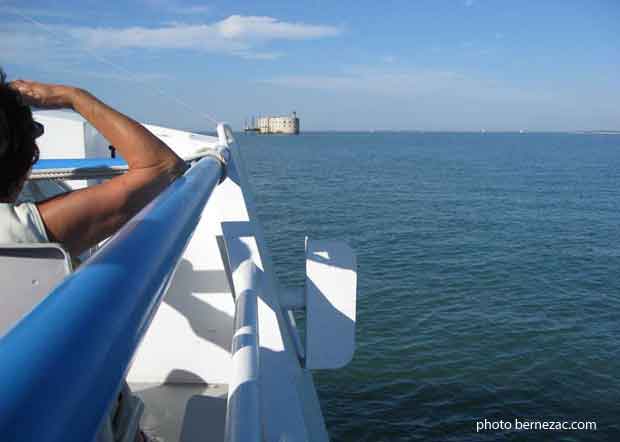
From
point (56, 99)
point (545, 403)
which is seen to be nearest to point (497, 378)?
point (545, 403)

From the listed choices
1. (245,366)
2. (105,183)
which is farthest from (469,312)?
(105,183)

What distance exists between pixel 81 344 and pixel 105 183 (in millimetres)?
963

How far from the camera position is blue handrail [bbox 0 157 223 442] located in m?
0.47

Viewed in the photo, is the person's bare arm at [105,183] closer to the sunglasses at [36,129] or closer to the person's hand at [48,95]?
the person's hand at [48,95]

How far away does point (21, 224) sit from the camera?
1312 mm

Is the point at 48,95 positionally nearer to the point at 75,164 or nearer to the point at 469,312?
the point at 75,164

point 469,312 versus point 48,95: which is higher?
point 48,95

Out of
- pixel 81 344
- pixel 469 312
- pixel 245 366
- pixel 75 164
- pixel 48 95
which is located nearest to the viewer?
pixel 81 344

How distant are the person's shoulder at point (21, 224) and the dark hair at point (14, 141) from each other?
7cm

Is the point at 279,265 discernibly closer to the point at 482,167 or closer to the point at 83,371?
the point at 83,371

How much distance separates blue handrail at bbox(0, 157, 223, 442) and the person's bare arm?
497 millimetres

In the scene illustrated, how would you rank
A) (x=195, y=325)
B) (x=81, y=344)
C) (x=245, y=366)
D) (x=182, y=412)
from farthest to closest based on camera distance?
(x=195, y=325) → (x=182, y=412) → (x=245, y=366) → (x=81, y=344)

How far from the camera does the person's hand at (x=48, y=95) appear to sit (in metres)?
1.86

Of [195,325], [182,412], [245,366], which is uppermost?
[245,366]
